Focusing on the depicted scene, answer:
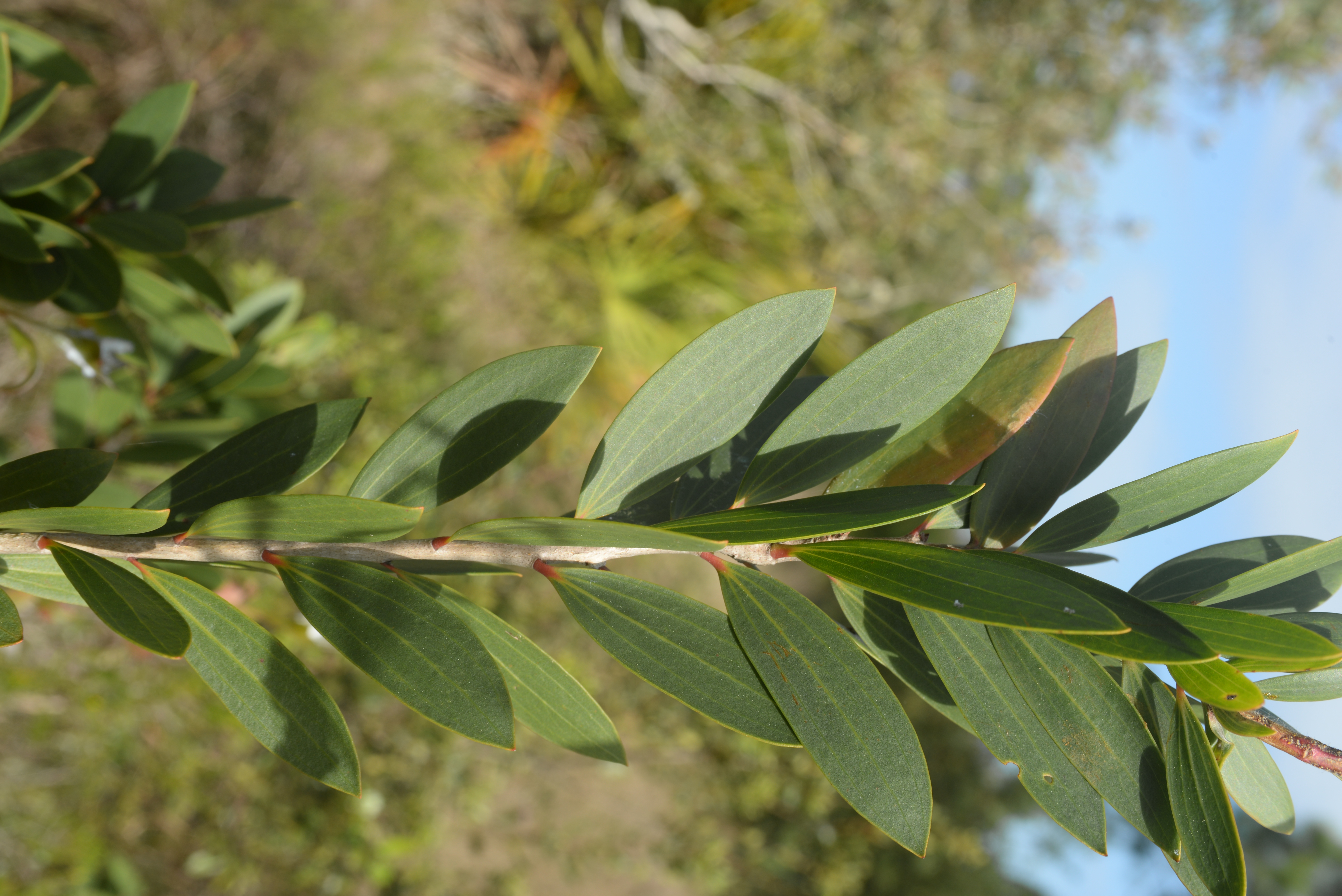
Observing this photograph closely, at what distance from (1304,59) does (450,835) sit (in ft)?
19.3

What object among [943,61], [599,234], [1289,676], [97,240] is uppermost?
[943,61]

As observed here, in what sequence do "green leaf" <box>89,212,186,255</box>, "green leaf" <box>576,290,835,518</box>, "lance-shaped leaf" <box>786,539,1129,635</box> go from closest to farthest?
"lance-shaped leaf" <box>786,539,1129,635</box> → "green leaf" <box>576,290,835,518</box> → "green leaf" <box>89,212,186,255</box>

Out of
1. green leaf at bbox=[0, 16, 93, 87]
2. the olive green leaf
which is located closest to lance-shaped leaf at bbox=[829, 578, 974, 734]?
the olive green leaf

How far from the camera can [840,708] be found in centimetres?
40

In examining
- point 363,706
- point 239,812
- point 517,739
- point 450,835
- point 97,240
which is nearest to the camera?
point 97,240

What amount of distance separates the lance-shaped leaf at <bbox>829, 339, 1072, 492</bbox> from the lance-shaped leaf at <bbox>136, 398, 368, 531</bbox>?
0.32 meters

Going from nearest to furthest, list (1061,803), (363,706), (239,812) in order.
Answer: (1061,803)
(239,812)
(363,706)

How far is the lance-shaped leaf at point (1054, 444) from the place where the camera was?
0.43 m

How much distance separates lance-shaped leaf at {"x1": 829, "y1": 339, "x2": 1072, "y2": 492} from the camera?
1.36 feet

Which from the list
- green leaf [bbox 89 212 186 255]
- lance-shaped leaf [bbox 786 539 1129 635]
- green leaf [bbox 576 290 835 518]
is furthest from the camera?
green leaf [bbox 89 212 186 255]

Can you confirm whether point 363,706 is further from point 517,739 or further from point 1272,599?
point 1272,599

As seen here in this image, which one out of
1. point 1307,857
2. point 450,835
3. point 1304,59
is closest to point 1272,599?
point 450,835

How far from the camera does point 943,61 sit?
3879 millimetres

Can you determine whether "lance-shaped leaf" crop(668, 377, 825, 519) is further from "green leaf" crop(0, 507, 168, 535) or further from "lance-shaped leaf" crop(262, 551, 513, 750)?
"green leaf" crop(0, 507, 168, 535)
